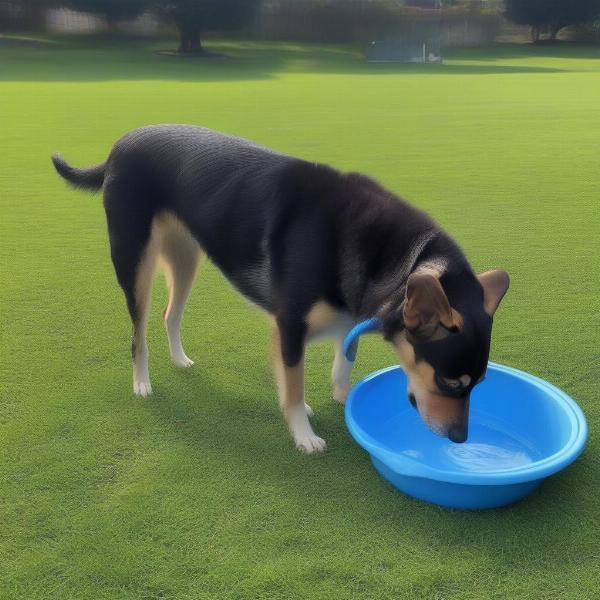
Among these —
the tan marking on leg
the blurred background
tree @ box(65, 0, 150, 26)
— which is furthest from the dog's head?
tree @ box(65, 0, 150, 26)

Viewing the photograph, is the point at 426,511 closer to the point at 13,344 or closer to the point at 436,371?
the point at 436,371

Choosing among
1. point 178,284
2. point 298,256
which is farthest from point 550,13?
point 298,256

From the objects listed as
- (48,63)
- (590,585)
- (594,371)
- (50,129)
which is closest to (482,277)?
(590,585)

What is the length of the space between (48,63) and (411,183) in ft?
81.0

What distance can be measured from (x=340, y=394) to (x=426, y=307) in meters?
1.32

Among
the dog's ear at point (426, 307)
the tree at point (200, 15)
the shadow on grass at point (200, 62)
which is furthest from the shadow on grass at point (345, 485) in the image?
the tree at point (200, 15)

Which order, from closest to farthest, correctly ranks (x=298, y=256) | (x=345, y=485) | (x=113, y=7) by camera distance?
(x=345, y=485)
(x=298, y=256)
(x=113, y=7)

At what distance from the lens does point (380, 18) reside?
1738 inches

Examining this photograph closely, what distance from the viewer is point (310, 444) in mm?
3133

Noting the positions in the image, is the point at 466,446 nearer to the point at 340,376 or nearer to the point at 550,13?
the point at 340,376

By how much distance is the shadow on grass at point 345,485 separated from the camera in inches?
100

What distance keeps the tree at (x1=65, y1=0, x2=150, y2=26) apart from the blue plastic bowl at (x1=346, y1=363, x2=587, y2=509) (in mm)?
40206

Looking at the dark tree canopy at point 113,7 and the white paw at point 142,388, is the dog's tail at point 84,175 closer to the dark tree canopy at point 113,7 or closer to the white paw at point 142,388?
the white paw at point 142,388

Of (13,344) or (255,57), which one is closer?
(13,344)
